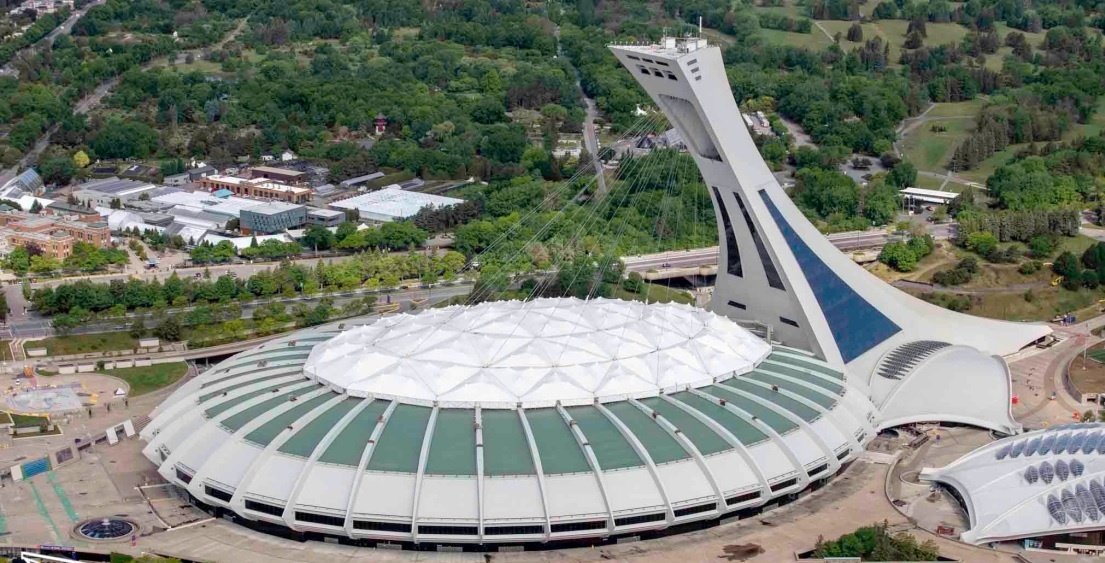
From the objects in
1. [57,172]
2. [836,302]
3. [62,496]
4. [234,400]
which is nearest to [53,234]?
[57,172]

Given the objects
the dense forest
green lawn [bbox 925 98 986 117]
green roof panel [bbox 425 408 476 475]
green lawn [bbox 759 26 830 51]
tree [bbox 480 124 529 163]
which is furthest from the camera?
green lawn [bbox 759 26 830 51]

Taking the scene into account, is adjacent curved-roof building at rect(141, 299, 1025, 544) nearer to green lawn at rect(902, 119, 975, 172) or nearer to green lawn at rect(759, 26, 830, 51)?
green lawn at rect(902, 119, 975, 172)

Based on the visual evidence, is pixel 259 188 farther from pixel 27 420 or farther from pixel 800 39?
pixel 800 39

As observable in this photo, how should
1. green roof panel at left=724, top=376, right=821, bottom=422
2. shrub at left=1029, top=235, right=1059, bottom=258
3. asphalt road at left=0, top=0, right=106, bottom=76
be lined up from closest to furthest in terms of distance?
green roof panel at left=724, top=376, right=821, bottom=422, shrub at left=1029, top=235, right=1059, bottom=258, asphalt road at left=0, top=0, right=106, bottom=76

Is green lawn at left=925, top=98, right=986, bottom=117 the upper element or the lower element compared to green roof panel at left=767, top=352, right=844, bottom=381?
upper

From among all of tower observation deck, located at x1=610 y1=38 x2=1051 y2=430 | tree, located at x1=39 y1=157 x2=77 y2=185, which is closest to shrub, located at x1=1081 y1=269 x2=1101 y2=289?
tower observation deck, located at x1=610 y1=38 x2=1051 y2=430

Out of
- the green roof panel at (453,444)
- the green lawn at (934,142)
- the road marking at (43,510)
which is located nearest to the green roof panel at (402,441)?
the green roof panel at (453,444)

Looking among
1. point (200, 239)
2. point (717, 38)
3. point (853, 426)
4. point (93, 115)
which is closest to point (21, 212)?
point (200, 239)

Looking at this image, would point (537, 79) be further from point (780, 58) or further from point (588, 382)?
point (588, 382)
